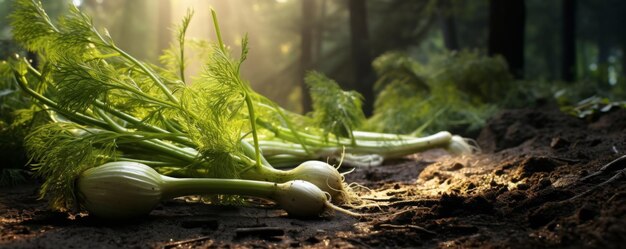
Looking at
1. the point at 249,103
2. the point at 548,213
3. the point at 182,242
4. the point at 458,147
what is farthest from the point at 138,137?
the point at 458,147

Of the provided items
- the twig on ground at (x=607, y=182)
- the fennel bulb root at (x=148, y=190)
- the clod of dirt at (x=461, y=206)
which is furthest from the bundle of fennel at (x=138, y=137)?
the twig on ground at (x=607, y=182)

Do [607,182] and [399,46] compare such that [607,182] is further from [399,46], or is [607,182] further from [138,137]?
[399,46]

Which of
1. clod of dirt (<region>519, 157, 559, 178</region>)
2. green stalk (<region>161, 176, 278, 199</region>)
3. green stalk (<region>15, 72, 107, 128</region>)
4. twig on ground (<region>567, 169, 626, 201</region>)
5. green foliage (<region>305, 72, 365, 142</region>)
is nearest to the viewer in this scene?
twig on ground (<region>567, 169, 626, 201</region>)

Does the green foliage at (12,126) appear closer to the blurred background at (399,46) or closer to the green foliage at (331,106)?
the blurred background at (399,46)

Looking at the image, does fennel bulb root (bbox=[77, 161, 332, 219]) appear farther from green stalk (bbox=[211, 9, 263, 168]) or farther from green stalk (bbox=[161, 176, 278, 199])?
green stalk (bbox=[211, 9, 263, 168])

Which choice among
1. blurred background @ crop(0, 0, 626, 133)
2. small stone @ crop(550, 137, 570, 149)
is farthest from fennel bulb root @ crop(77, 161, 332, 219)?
small stone @ crop(550, 137, 570, 149)

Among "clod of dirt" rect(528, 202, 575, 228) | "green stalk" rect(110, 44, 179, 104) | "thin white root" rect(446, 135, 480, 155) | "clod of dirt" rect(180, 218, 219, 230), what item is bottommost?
"thin white root" rect(446, 135, 480, 155)

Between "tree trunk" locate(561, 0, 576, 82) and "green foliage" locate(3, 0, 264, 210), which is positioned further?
"tree trunk" locate(561, 0, 576, 82)
